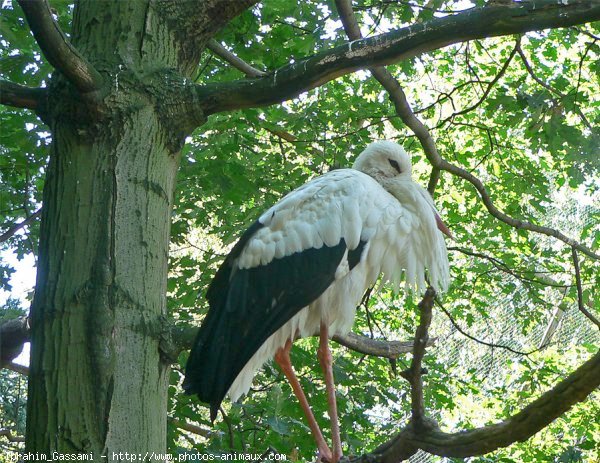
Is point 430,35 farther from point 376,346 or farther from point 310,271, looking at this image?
point 376,346

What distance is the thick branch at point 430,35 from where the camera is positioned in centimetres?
254

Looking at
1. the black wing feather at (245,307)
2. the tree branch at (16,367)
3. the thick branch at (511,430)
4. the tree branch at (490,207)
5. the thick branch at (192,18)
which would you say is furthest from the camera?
the tree branch at (16,367)

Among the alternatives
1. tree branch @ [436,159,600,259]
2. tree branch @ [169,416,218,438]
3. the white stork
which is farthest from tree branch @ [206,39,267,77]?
tree branch @ [169,416,218,438]

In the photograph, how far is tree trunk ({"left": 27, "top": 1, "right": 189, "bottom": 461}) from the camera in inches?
89.0

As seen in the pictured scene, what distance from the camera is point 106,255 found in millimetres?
2408

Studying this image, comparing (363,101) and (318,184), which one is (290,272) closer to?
(318,184)

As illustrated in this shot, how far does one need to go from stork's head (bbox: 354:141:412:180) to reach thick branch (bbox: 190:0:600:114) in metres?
1.50

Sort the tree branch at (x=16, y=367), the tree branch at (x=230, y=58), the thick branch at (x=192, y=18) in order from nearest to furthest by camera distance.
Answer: the thick branch at (x=192, y=18) < the tree branch at (x=230, y=58) < the tree branch at (x=16, y=367)

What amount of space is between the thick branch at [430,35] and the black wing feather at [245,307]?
1.00 meters

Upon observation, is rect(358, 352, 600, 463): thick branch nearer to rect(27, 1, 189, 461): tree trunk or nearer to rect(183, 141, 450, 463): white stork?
rect(27, 1, 189, 461): tree trunk

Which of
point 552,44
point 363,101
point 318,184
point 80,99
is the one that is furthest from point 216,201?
point 552,44

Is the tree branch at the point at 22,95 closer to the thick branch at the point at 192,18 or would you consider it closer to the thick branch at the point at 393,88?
the thick branch at the point at 192,18

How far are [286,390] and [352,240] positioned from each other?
4.38 ft

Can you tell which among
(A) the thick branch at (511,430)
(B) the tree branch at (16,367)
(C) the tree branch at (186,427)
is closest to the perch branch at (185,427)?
(C) the tree branch at (186,427)
